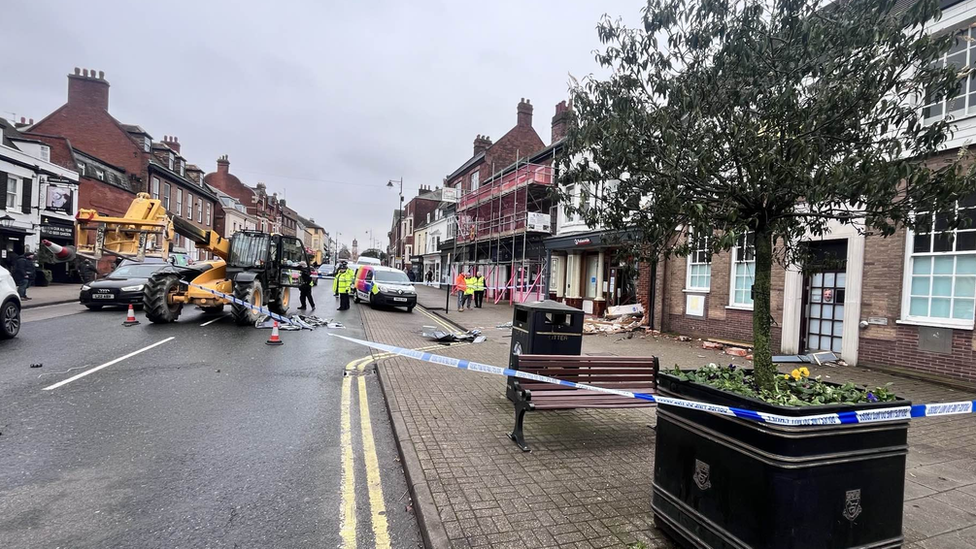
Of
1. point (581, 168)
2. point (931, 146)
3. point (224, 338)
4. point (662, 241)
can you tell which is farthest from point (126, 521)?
point (224, 338)

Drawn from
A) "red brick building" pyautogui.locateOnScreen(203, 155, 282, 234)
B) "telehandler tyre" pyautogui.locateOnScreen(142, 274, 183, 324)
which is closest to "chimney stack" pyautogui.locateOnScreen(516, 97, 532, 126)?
"telehandler tyre" pyautogui.locateOnScreen(142, 274, 183, 324)

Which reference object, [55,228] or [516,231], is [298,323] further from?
[55,228]

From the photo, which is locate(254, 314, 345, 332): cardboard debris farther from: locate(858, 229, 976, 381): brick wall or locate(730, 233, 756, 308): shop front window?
locate(858, 229, 976, 381): brick wall

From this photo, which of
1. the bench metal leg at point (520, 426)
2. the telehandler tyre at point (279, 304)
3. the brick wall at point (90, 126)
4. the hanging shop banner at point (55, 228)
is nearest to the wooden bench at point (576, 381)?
the bench metal leg at point (520, 426)

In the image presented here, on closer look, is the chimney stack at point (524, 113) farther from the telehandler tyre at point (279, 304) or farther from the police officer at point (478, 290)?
the telehandler tyre at point (279, 304)

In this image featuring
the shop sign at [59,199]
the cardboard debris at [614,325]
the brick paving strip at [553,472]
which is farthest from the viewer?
the shop sign at [59,199]

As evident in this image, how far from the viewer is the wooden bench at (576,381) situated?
4.44m

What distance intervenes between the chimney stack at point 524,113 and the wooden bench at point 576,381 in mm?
30217

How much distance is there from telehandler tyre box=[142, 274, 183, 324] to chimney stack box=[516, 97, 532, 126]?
26148mm

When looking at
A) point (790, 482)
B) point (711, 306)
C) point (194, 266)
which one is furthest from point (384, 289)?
point (790, 482)

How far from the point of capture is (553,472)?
390 centimetres

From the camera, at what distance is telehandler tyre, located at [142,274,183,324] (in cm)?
1122

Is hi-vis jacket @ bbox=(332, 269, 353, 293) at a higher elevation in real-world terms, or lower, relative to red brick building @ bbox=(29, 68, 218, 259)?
lower

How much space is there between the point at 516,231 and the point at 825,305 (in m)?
13.3
